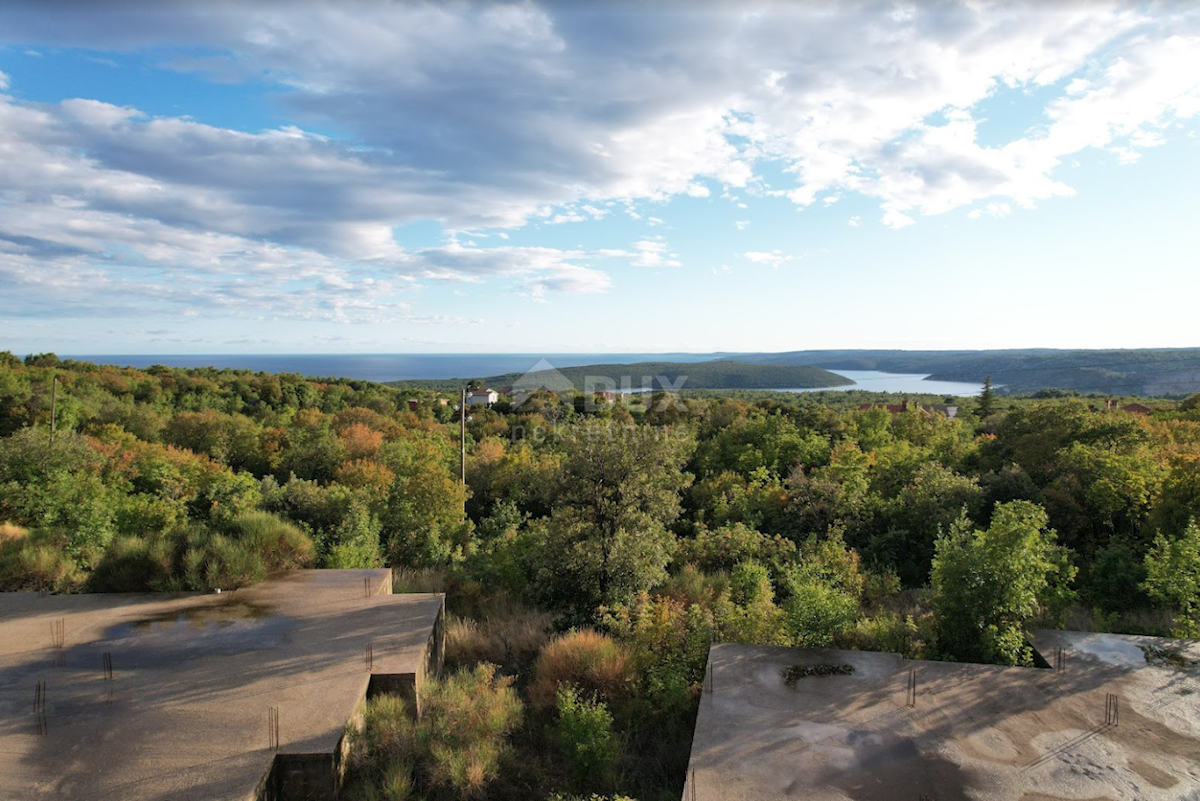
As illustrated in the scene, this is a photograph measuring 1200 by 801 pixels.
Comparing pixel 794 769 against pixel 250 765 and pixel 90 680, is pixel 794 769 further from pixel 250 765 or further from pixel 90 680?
pixel 90 680

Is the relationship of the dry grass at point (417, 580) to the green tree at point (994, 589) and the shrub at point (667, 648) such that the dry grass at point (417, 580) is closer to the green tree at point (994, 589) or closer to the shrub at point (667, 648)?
the shrub at point (667, 648)

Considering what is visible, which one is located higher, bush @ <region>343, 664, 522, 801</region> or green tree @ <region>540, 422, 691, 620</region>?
green tree @ <region>540, 422, 691, 620</region>

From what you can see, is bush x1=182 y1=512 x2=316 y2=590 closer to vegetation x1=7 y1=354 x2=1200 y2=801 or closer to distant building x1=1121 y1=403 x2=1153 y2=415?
vegetation x1=7 y1=354 x2=1200 y2=801

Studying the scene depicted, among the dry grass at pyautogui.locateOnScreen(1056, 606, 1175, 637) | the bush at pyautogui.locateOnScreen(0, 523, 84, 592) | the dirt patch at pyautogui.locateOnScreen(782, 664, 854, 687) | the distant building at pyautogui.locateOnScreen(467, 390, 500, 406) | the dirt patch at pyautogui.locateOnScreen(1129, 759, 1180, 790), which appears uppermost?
the distant building at pyautogui.locateOnScreen(467, 390, 500, 406)

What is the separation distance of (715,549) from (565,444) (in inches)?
215

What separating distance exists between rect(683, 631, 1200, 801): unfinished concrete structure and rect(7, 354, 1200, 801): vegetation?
Result: 2.29ft

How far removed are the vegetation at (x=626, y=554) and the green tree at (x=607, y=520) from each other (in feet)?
0.11

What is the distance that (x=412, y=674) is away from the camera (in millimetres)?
6637

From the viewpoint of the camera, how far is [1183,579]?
7.56 meters

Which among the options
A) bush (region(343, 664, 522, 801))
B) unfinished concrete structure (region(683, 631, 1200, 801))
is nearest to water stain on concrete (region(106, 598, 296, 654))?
bush (region(343, 664, 522, 801))

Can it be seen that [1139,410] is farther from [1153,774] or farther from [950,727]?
[950,727]

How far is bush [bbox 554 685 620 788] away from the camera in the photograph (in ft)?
20.4

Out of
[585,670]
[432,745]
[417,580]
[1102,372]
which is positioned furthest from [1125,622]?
[1102,372]

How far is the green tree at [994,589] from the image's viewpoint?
693 centimetres
